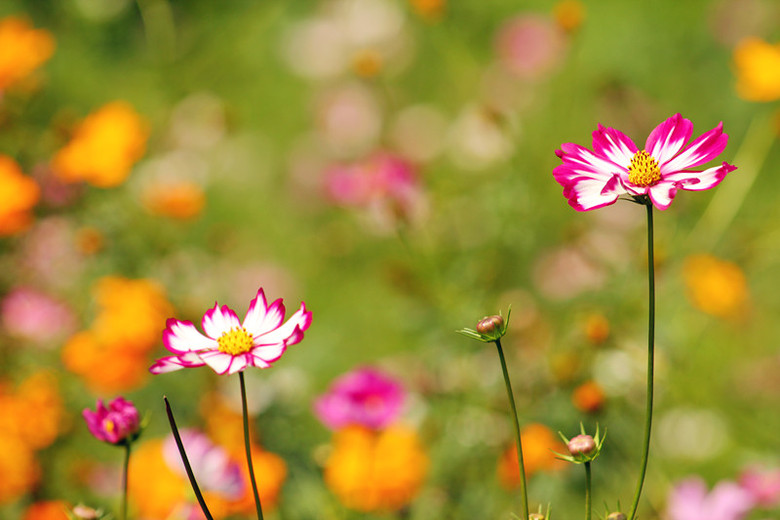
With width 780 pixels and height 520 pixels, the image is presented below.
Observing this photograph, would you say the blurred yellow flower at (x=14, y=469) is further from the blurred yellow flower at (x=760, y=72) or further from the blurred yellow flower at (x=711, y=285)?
the blurred yellow flower at (x=760, y=72)

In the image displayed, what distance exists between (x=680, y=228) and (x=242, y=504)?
715 mm

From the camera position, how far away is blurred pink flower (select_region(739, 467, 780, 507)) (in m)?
0.61

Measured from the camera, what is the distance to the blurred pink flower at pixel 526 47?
1.52m

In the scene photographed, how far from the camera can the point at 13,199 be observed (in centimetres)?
97

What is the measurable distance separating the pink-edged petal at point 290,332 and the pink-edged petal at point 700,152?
20 cm

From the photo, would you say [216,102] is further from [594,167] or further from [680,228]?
[594,167]

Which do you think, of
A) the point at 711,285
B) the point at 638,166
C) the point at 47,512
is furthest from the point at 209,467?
the point at 711,285

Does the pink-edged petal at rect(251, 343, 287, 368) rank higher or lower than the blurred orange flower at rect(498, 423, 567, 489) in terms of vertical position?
lower

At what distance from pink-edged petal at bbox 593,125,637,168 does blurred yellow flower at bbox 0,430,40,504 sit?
686 mm

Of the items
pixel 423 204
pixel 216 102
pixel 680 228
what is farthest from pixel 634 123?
pixel 216 102

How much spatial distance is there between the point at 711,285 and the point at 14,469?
832 mm

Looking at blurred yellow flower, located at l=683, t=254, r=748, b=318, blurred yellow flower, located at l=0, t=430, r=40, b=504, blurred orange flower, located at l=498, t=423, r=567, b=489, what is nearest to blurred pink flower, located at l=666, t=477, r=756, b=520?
blurred orange flower, located at l=498, t=423, r=567, b=489

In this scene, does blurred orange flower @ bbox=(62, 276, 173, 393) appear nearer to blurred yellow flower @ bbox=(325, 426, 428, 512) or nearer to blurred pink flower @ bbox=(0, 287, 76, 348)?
blurred pink flower @ bbox=(0, 287, 76, 348)

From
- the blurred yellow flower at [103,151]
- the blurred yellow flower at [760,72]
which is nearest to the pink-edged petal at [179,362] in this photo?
the blurred yellow flower at [103,151]
